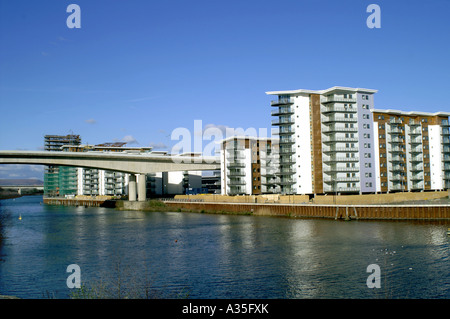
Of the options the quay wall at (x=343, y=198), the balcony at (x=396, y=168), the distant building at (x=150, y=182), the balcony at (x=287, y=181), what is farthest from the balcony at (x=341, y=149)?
the distant building at (x=150, y=182)

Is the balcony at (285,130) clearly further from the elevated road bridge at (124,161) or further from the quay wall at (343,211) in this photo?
the elevated road bridge at (124,161)

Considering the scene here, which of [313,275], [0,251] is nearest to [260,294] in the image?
[313,275]

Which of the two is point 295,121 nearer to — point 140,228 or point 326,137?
point 326,137

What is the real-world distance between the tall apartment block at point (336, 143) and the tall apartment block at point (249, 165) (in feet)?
37.2

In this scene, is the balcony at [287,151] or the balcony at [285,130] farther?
the balcony at [285,130]

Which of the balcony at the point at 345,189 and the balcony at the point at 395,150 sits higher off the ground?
the balcony at the point at 395,150

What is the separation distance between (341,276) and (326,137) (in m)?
58.7

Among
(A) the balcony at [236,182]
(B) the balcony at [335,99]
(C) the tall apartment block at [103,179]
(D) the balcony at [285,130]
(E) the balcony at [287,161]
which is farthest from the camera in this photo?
(C) the tall apartment block at [103,179]

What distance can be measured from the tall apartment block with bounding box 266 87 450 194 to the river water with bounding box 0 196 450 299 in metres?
28.1

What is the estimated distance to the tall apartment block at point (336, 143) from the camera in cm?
8241

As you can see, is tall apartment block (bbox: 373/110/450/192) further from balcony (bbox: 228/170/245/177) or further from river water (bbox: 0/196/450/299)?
river water (bbox: 0/196/450/299)
